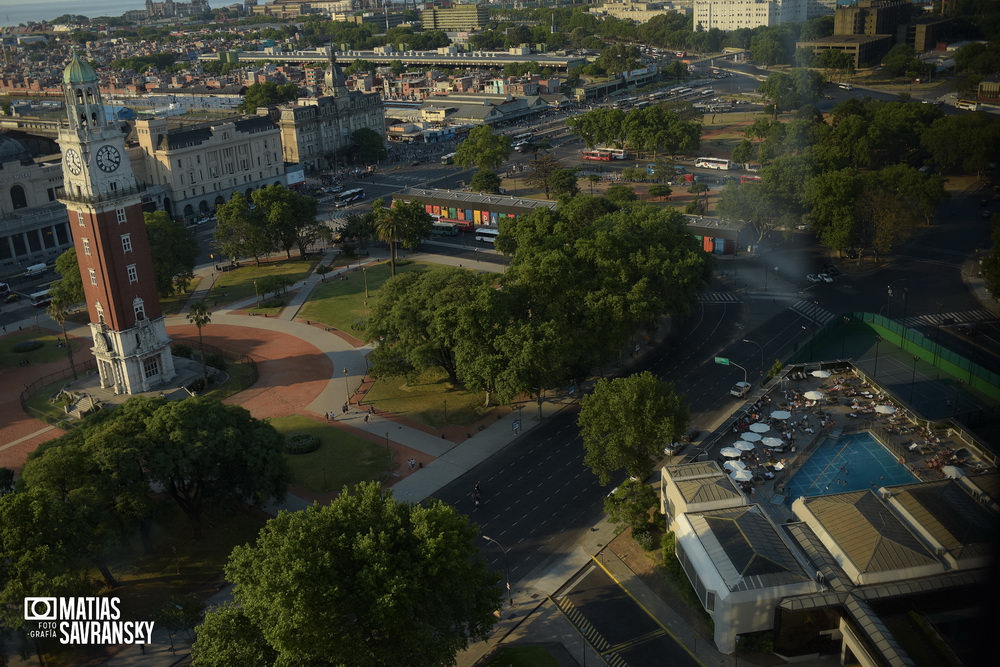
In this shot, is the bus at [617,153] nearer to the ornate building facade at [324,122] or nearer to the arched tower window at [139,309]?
the ornate building facade at [324,122]

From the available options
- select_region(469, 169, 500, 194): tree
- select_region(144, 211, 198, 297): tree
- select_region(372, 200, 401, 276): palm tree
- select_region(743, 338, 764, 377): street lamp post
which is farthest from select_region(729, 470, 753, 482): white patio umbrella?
select_region(469, 169, 500, 194): tree

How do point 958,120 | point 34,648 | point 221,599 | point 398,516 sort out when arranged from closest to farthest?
point 398,516 < point 34,648 < point 221,599 < point 958,120

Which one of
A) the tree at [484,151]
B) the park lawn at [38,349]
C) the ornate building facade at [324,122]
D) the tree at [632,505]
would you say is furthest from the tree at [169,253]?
the tree at [632,505]

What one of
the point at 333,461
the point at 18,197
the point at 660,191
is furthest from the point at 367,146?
the point at 333,461

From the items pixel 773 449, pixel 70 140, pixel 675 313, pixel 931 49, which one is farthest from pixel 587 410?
pixel 931 49

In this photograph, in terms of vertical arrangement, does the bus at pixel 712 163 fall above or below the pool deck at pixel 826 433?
above

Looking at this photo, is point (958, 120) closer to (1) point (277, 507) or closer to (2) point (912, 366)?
(2) point (912, 366)

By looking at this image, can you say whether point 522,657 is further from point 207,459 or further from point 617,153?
point 617,153

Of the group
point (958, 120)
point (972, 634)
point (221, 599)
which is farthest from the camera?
point (958, 120)
